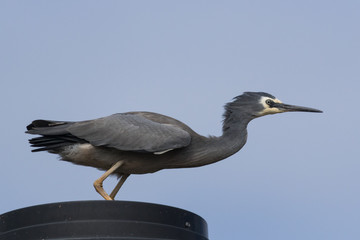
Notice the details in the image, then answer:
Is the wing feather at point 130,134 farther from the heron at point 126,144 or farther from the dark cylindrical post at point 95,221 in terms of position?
the dark cylindrical post at point 95,221

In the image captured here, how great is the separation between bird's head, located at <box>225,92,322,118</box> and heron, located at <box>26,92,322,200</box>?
58 cm

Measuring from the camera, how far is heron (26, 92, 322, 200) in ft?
20.5

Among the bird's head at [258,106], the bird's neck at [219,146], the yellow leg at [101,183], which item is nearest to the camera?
the yellow leg at [101,183]

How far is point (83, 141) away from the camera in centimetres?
634

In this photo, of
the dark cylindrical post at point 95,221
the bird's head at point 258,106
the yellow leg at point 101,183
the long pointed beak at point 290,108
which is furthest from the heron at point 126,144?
the dark cylindrical post at point 95,221

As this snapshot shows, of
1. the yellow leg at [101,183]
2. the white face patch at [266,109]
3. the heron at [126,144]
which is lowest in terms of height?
the yellow leg at [101,183]

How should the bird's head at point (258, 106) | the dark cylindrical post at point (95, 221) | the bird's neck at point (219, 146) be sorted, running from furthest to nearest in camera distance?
the bird's head at point (258, 106) < the bird's neck at point (219, 146) < the dark cylindrical post at point (95, 221)

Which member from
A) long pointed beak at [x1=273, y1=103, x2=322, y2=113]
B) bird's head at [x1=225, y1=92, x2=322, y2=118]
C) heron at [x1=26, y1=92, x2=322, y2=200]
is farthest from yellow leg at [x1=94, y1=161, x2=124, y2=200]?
long pointed beak at [x1=273, y1=103, x2=322, y2=113]

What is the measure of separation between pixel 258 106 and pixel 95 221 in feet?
12.9

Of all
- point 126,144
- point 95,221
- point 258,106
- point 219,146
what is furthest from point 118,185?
point 95,221

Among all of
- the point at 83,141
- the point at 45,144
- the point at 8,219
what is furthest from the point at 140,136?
the point at 8,219

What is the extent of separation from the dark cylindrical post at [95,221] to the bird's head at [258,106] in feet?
11.3

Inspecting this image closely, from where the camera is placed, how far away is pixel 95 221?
3705 mm

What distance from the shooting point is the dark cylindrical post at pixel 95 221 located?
12.1 ft
